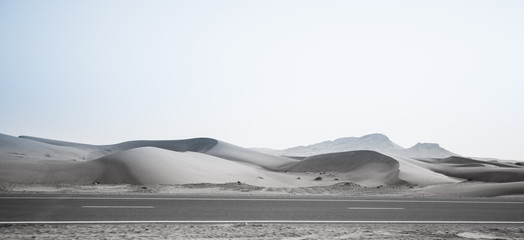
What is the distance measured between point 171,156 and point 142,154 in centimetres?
350

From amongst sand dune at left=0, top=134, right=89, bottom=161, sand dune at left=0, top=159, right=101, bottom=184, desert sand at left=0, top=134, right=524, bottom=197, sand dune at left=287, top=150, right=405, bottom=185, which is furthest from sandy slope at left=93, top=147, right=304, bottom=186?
sand dune at left=0, top=134, right=89, bottom=161

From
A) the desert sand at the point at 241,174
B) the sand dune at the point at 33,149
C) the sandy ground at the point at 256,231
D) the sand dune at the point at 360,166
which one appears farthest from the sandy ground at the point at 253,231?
the sand dune at the point at 33,149

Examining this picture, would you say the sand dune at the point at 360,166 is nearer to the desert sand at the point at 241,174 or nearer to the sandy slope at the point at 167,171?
the desert sand at the point at 241,174

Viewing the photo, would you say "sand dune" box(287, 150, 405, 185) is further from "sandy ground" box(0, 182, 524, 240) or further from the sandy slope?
"sandy ground" box(0, 182, 524, 240)

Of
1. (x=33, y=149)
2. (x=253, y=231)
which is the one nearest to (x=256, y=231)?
(x=253, y=231)

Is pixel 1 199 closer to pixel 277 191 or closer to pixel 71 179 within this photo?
pixel 277 191

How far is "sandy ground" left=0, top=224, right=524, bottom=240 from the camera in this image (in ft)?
29.7

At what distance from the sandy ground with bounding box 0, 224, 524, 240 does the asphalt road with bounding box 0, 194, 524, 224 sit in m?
1.13

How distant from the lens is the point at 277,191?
81.8ft

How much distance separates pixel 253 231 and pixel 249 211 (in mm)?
3664

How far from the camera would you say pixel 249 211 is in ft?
44.0

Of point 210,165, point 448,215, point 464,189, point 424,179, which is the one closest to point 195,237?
point 448,215

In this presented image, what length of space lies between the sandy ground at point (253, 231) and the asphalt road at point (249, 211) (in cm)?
113

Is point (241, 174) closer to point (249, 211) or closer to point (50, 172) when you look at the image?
point (50, 172)
